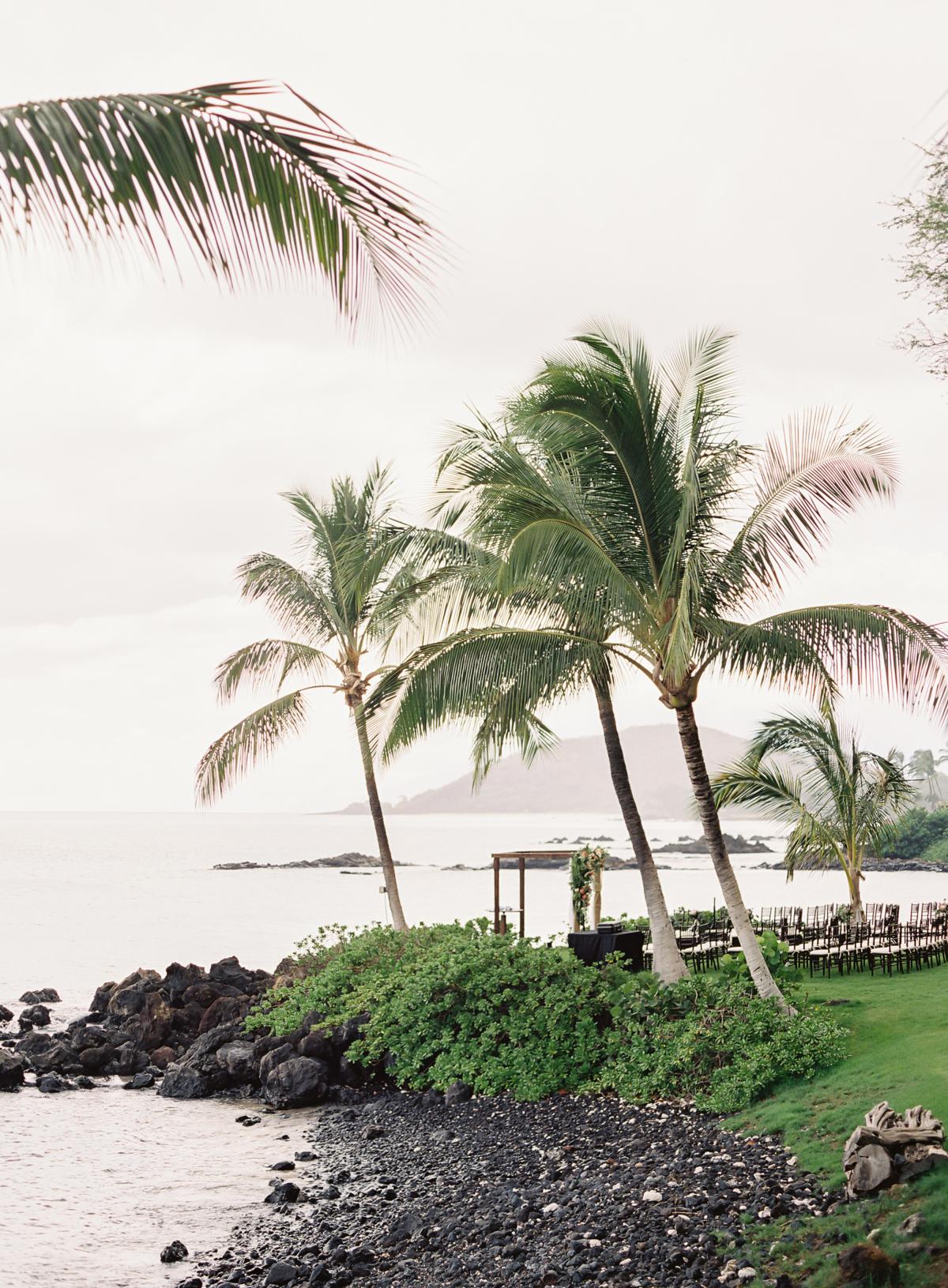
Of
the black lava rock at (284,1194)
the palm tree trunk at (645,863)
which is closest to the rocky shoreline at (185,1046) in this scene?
the black lava rock at (284,1194)

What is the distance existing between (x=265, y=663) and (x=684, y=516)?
9898 millimetres

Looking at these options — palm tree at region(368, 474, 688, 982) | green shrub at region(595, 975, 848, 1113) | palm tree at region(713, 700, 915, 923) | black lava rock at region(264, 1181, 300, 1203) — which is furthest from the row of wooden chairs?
black lava rock at region(264, 1181, 300, 1203)

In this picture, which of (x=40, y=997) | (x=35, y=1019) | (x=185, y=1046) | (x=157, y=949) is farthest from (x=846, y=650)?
(x=157, y=949)

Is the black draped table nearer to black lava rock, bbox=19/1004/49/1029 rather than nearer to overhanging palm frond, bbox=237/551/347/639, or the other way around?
overhanging palm frond, bbox=237/551/347/639

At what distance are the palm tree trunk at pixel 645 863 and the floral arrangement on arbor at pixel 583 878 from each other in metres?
2.55

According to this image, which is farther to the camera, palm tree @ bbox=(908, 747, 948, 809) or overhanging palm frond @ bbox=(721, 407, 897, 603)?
palm tree @ bbox=(908, 747, 948, 809)

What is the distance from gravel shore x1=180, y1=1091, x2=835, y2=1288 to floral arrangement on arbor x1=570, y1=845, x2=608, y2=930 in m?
5.22

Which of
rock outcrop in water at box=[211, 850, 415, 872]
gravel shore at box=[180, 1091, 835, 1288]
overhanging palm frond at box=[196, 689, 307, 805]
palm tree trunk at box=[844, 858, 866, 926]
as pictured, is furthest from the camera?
rock outcrop in water at box=[211, 850, 415, 872]

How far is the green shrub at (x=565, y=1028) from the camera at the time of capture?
33.0 ft

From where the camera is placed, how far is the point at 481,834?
155 metres

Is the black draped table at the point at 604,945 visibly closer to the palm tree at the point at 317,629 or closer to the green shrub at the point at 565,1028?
the green shrub at the point at 565,1028

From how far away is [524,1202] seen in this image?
8.64 m

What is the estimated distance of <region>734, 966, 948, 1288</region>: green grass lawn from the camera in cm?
620

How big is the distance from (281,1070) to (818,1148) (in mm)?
8797
